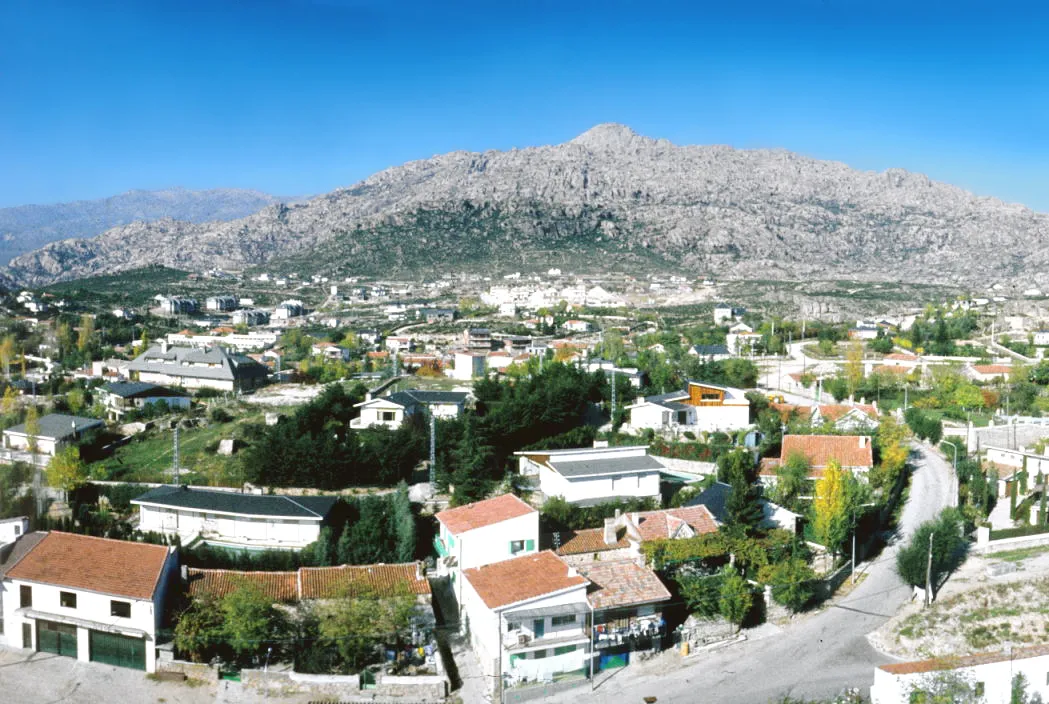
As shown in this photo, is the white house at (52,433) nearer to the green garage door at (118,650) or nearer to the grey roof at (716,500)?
the green garage door at (118,650)

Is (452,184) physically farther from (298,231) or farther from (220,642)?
(220,642)

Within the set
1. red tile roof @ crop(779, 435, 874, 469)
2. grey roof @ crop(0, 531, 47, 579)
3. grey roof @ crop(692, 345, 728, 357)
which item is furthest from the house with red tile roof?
grey roof @ crop(692, 345, 728, 357)

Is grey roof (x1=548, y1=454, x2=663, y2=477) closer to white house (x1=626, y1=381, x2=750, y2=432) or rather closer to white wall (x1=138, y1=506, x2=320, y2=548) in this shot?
white house (x1=626, y1=381, x2=750, y2=432)

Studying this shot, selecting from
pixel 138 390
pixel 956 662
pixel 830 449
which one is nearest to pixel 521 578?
pixel 956 662

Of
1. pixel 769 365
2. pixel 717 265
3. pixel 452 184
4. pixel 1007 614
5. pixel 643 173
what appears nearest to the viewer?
pixel 1007 614

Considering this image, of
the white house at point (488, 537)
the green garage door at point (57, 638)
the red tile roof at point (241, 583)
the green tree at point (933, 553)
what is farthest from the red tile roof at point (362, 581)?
the green tree at point (933, 553)

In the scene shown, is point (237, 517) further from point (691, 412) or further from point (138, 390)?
point (138, 390)

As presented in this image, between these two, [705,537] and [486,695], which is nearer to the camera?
[486,695]

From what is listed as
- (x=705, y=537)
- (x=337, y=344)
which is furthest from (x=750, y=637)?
(x=337, y=344)
